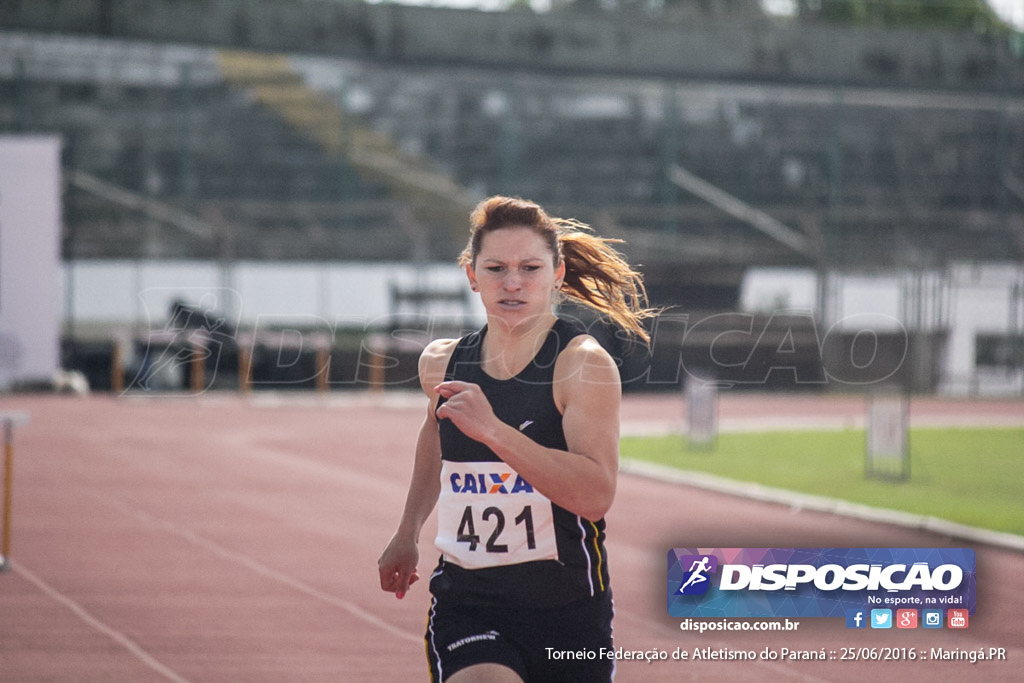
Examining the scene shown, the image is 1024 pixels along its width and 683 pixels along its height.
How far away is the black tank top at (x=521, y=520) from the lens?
378 centimetres

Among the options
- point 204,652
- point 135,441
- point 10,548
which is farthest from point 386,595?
point 135,441

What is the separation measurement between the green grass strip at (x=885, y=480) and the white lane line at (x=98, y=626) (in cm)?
795

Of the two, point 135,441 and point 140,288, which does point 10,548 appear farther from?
point 140,288

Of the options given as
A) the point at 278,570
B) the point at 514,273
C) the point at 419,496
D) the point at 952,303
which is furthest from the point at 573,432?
the point at 952,303

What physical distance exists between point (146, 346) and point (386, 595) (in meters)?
24.3

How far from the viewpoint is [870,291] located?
36000mm

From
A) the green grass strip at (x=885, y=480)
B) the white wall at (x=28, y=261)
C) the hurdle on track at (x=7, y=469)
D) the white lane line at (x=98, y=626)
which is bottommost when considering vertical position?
the green grass strip at (x=885, y=480)

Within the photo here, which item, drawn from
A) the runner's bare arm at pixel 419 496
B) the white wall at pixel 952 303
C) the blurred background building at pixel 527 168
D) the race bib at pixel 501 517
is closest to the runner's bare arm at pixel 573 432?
the race bib at pixel 501 517

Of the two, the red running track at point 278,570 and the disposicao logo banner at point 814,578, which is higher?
the disposicao logo banner at point 814,578

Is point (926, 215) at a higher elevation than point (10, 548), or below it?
higher

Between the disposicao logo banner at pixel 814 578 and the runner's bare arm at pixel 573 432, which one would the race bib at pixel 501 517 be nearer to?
the runner's bare arm at pixel 573 432

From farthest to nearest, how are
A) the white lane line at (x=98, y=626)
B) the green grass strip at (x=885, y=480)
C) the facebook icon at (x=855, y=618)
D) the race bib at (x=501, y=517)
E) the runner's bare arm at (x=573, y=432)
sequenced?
the green grass strip at (x=885, y=480)
the white lane line at (x=98, y=626)
the facebook icon at (x=855, y=618)
the race bib at (x=501, y=517)
the runner's bare arm at (x=573, y=432)

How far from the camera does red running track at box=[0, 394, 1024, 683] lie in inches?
293

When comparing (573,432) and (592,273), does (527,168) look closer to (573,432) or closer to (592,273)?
(592,273)
